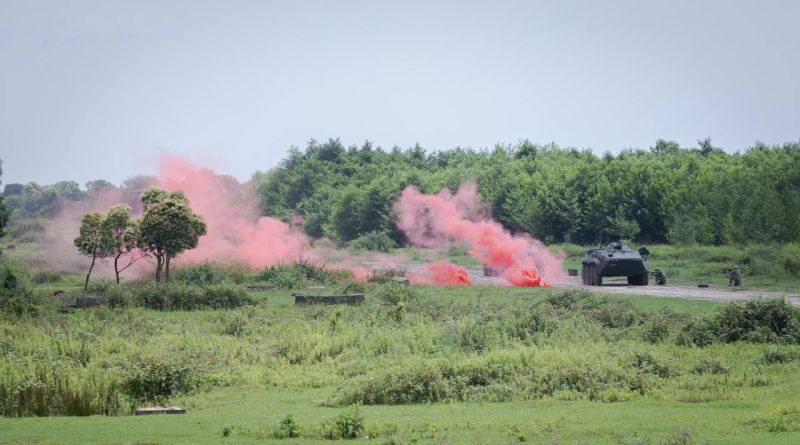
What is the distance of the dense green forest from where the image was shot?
68.9 metres

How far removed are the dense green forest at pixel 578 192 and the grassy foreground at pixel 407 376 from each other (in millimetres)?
35337

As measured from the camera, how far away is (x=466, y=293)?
1860 inches

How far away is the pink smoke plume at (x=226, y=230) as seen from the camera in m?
66.4

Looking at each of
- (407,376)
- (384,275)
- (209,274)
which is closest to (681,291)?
(384,275)

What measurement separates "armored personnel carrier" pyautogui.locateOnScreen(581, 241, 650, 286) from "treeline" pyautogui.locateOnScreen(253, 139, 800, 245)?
Answer: 15.7m

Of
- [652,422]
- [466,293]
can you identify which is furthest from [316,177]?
[652,422]

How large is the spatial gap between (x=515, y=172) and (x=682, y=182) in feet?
83.5

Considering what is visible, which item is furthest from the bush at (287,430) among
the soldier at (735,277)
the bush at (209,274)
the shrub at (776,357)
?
the soldier at (735,277)

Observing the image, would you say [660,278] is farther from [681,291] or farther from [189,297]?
[189,297]

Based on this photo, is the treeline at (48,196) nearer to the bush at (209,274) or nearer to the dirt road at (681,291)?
the bush at (209,274)

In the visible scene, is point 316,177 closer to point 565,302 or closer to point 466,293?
point 466,293

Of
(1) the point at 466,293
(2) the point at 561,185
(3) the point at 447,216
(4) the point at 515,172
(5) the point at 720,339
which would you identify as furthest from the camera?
(4) the point at 515,172

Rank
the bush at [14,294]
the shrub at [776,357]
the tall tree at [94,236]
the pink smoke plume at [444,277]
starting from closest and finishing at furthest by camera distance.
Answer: the shrub at [776,357], the bush at [14,294], the tall tree at [94,236], the pink smoke plume at [444,277]

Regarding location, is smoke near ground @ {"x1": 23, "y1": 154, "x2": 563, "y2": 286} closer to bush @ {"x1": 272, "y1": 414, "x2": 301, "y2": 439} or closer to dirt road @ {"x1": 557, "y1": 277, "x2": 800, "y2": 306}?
dirt road @ {"x1": 557, "y1": 277, "x2": 800, "y2": 306}
